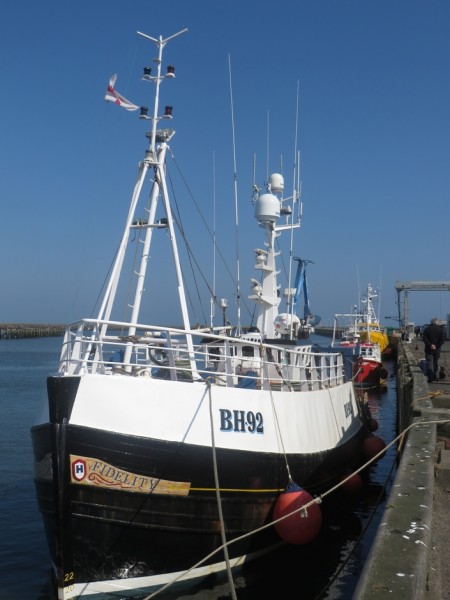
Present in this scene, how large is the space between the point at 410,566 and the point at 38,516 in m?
9.77

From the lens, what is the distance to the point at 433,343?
18016 millimetres

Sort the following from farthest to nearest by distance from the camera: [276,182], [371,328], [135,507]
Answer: [371,328]
[276,182]
[135,507]

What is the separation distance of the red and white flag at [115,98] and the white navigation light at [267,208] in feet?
16.8

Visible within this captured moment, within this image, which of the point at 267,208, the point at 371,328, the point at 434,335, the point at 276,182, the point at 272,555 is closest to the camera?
the point at 272,555

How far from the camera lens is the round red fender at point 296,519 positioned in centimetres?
887

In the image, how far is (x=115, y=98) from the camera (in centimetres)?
1173

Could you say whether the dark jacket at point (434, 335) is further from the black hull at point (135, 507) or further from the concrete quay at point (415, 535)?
the black hull at point (135, 507)

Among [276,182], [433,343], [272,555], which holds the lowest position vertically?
[272,555]

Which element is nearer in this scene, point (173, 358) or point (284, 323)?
point (173, 358)

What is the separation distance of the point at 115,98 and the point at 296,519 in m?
8.26

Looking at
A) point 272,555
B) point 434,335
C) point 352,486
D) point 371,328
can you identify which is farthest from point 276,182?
point 371,328

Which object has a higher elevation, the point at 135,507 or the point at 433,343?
the point at 433,343

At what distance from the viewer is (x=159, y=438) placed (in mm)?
8227

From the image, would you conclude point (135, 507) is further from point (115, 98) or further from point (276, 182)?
point (276, 182)
